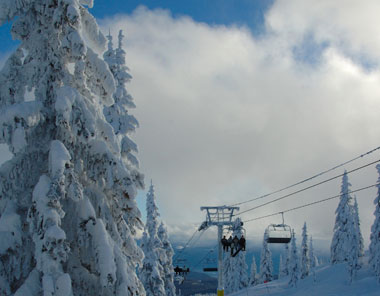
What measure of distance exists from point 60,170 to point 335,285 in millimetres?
60316

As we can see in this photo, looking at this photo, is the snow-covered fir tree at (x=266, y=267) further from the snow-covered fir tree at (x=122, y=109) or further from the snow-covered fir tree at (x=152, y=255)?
the snow-covered fir tree at (x=122, y=109)

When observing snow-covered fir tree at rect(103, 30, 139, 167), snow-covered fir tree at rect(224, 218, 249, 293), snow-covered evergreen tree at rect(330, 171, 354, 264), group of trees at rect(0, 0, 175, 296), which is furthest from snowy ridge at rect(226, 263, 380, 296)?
group of trees at rect(0, 0, 175, 296)

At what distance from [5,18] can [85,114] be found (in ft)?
10.8

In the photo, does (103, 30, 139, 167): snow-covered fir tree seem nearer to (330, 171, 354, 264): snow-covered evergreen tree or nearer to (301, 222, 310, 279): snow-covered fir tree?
(330, 171, 354, 264): snow-covered evergreen tree

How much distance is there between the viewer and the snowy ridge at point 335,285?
1983 inches

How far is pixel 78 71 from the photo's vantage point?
9555 mm

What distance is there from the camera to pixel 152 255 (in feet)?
115

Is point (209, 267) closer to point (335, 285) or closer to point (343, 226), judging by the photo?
point (335, 285)

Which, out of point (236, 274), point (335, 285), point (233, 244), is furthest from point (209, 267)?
point (236, 274)

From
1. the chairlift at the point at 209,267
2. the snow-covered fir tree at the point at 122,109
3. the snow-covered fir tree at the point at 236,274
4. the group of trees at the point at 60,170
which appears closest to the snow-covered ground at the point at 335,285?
the snow-covered fir tree at the point at 236,274

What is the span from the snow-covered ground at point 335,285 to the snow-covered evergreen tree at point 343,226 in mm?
2646

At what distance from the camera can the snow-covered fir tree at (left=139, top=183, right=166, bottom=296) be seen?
3447 centimetres

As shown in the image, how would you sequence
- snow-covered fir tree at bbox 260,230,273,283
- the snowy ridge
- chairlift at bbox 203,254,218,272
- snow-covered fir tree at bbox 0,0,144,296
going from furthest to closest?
snow-covered fir tree at bbox 260,230,273,283 < the snowy ridge < chairlift at bbox 203,254,218,272 < snow-covered fir tree at bbox 0,0,144,296

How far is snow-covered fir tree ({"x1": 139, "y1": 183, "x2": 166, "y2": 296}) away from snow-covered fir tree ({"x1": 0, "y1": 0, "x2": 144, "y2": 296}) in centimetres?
2569
